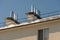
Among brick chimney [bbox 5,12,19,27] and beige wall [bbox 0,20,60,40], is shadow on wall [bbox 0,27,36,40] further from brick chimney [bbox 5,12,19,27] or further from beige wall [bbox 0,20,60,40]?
brick chimney [bbox 5,12,19,27]

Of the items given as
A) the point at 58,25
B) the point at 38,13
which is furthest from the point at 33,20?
the point at 58,25

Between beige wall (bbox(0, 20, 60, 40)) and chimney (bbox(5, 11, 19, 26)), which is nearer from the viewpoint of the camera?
beige wall (bbox(0, 20, 60, 40))

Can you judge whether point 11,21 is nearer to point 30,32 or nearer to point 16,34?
point 16,34

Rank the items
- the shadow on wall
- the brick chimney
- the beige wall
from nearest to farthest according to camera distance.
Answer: the beige wall → the shadow on wall → the brick chimney

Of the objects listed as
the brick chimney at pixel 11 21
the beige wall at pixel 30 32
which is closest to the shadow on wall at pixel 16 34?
the beige wall at pixel 30 32

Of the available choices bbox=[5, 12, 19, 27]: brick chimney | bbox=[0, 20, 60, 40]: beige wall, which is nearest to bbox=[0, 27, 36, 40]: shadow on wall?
bbox=[0, 20, 60, 40]: beige wall

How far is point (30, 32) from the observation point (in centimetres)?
2075

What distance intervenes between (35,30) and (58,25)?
6.09 feet

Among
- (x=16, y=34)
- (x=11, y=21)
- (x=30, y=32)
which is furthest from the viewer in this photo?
(x=11, y=21)

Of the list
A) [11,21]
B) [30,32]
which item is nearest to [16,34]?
[30,32]

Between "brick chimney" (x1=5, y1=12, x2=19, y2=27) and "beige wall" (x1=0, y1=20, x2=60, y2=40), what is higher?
"brick chimney" (x1=5, y1=12, x2=19, y2=27)

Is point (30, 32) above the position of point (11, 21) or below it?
below

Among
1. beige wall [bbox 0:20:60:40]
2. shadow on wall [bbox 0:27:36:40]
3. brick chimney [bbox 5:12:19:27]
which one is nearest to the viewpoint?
beige wall [bbox 0:20:60:40]

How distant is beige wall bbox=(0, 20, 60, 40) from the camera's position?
65.0ft
